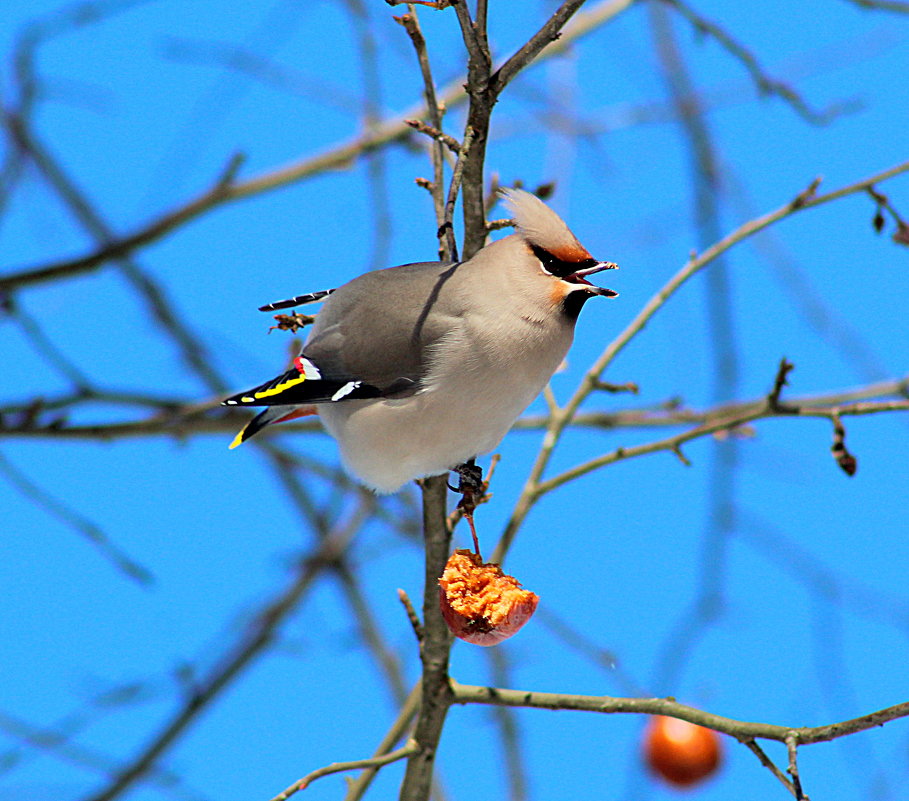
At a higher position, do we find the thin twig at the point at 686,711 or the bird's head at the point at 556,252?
the bird's head at the point at 556,252

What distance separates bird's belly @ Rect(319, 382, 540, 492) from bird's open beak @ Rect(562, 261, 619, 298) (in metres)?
0.25

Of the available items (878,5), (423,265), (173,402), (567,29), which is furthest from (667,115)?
(173,402)

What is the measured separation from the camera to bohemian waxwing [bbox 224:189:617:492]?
Result: 88.7 inches

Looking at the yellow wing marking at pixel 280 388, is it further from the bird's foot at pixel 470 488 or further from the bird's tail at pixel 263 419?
the bird's foot at pixel 470 488

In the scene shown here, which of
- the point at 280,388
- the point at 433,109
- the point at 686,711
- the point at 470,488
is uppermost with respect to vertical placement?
the point at 433,109

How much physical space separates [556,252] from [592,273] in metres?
0.09

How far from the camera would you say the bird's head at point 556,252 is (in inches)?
86.0

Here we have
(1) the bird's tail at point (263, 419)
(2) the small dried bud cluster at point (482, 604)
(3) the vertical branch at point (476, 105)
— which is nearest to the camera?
(3) the vertical branch at point (476, 105)

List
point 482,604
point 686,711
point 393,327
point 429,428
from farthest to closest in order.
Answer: point 393,327, point 429,428, point 482,604, point 686,711

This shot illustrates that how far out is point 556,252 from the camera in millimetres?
2238

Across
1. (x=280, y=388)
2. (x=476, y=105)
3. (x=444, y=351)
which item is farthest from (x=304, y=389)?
(x=476, y=105)

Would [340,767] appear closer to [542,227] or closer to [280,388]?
[280,388]

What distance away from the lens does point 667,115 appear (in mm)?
3451

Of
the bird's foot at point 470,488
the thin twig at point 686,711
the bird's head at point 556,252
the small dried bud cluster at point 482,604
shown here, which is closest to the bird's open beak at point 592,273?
the bird's head at point 556,252
